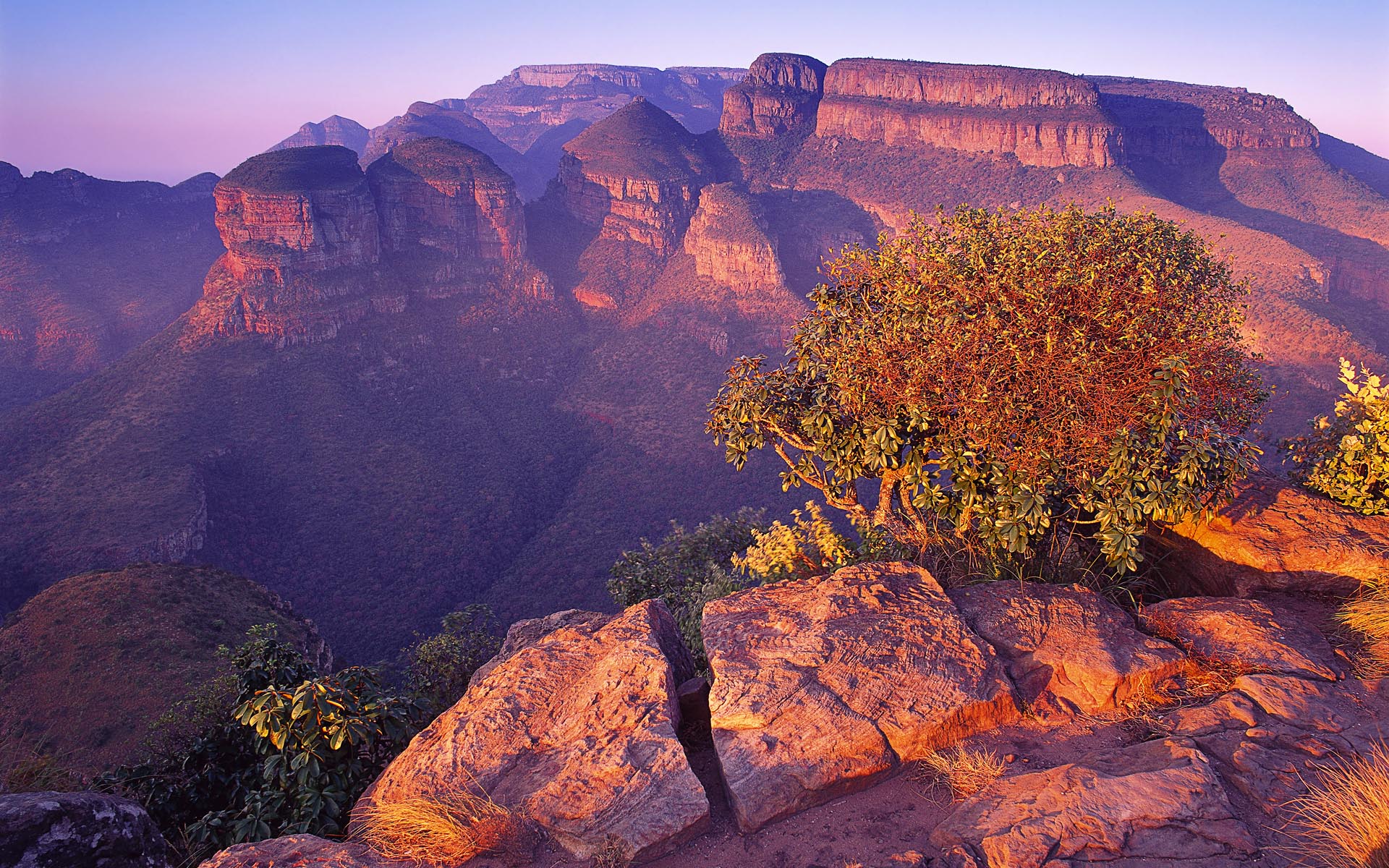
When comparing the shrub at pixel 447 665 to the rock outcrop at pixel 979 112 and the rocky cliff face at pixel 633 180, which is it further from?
the rock outcrop at pixel 979 112

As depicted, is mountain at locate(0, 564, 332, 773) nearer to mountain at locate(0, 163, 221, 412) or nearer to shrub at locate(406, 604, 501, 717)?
shrub at locate(406, 604, 501, 717)

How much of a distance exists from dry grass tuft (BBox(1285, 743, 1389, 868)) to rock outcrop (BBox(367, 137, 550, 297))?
74.7 metres

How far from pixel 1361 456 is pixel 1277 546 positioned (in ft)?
7.44

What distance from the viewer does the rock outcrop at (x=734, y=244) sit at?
243ft

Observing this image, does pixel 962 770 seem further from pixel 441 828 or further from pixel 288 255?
pixel 288 255

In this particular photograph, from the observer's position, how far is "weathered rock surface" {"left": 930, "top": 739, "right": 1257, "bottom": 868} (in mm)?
5105

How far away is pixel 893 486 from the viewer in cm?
1132

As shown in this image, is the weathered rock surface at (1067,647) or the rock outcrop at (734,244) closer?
the weathered rock surface at (1067,647)

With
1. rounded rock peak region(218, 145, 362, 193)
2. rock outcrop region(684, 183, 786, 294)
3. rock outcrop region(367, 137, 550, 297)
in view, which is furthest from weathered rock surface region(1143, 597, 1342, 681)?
rock outcrop region(367, 137, 550, 297)

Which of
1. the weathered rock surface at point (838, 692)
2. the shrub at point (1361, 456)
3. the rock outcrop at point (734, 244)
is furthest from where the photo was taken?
the rock outcrop at point (734, 244)

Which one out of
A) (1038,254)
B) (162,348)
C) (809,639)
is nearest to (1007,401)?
(1038,254)

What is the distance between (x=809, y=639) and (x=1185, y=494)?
16.1 feet

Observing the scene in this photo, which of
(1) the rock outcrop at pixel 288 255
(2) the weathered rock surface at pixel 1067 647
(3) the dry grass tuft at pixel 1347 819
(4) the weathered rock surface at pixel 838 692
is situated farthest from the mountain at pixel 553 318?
(3) the dry grass tuft at pixel 1347 819

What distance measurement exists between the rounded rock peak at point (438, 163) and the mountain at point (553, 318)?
0.37 metres
